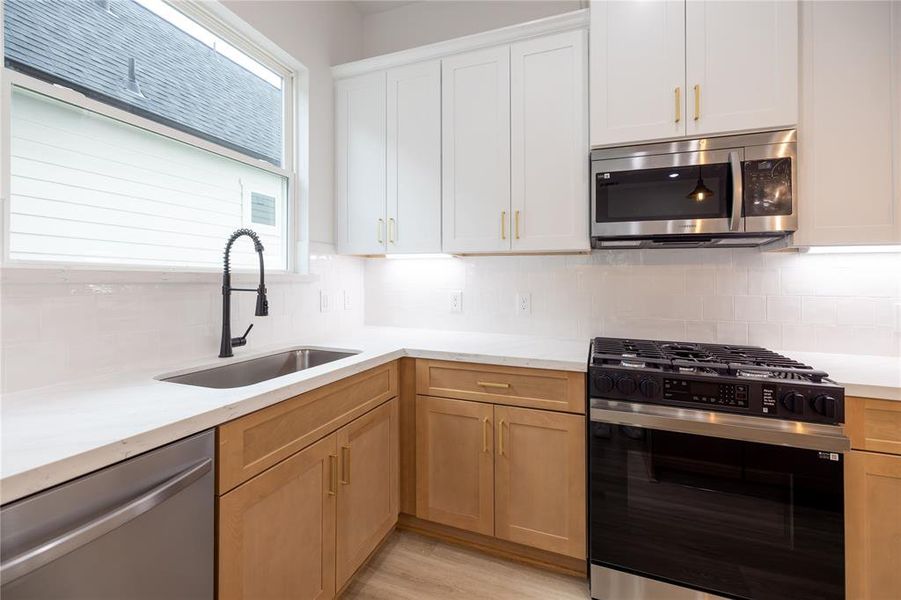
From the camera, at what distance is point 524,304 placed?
93.0 inches

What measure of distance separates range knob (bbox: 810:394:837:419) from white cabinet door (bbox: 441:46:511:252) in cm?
134

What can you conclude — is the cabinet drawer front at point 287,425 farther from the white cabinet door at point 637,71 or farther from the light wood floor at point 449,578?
the white cabinet door at point 637,71

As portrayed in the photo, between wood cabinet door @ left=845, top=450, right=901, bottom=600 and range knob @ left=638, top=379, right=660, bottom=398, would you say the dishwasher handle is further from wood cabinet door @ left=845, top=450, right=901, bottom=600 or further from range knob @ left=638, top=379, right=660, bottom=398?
wood cabinet door @ left=845, top=450, right=901, bottom=600

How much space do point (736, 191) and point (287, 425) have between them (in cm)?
192

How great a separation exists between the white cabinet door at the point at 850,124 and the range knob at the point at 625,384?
0.92 meters

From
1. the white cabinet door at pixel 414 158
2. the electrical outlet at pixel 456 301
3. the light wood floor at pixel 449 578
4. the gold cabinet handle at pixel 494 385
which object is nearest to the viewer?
the light wood floor at pixel 449 578

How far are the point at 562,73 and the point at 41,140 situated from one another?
2.02 metres

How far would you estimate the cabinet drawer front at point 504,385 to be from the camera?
5.53 feet

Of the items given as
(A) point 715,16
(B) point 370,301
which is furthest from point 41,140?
(A) point 715,16

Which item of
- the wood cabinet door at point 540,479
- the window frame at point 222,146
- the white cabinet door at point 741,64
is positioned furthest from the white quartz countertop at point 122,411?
the white cabinet door at point 741,64

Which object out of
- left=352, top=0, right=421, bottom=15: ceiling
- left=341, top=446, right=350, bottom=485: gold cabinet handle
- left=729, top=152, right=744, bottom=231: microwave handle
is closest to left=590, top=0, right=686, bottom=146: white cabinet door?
left=729, top=152, right=744, bottom=231: microwave handle

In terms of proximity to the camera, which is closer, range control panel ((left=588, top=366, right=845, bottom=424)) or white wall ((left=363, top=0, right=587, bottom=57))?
range control panel ((left=588, top=366, right=845, bottom=424))

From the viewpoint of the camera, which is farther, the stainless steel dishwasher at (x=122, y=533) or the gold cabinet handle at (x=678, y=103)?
the gold cabinet handle at (x=678, y=103)

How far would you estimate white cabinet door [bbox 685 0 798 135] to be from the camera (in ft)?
5.24
